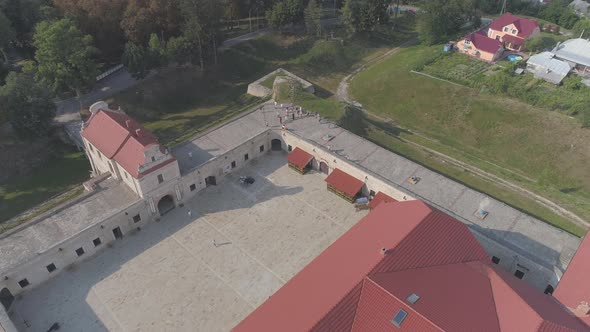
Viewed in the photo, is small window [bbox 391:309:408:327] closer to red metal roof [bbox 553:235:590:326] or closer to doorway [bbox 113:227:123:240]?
red metal roof [bbox 553:235:590:326]

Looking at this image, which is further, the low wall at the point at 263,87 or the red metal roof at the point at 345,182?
the low wall at the point at 263,87

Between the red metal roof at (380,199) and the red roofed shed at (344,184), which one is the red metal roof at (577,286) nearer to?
the red metal roof at (380,199)

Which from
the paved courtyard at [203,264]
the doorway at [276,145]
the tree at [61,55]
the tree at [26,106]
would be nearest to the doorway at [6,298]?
the paved courtyard at [203,264]

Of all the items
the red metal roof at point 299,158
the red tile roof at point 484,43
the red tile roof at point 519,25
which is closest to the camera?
the red metal roof at point 299,158

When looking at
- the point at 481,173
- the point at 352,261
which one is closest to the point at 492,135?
the point at 481,173

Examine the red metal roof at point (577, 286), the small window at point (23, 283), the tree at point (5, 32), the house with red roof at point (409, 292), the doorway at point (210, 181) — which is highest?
the tree at point (5, 32)

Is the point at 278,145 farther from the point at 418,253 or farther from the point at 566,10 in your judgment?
the point at 566,10
